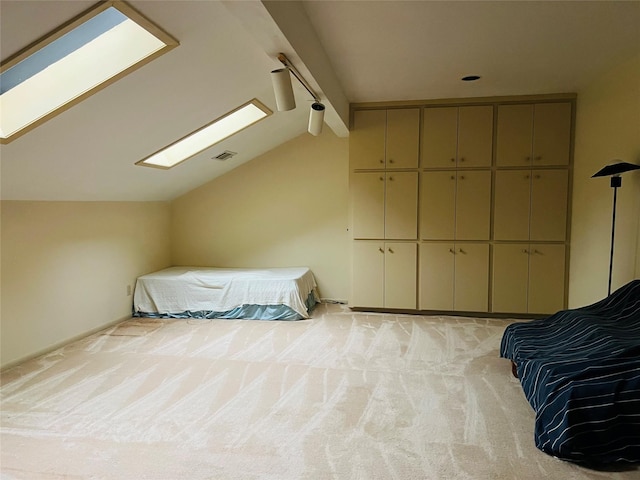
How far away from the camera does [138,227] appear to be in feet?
15.1

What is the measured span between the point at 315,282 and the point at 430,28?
3162 mm

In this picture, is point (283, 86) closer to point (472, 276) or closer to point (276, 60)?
point (276, 60)

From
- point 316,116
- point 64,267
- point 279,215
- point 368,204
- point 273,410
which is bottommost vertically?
point 273,410

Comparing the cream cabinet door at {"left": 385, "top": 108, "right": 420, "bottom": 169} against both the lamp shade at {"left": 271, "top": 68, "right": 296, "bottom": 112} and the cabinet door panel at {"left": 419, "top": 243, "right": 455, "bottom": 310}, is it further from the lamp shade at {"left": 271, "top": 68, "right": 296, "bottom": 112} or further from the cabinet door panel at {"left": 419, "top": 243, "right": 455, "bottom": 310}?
the lamp shade at {"left": 271, "top": 68, "right": 296, "bottom": 112}

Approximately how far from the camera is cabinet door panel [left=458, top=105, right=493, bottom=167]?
4.19 metres

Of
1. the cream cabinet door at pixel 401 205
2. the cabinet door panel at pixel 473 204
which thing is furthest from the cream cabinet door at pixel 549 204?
the cream cabinet door at pixel 401 205

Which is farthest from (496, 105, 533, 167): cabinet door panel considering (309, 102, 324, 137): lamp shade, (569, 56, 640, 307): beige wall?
(309, 102, 324, 137): lamp shade

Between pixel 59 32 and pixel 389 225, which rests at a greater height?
pixel 59 32

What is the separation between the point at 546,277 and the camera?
417 centimetres

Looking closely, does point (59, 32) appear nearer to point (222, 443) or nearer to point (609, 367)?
point (222, 443)

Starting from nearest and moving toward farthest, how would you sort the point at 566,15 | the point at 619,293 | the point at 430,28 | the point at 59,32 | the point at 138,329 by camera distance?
the point at 59,32 → the point at 566,15 → the point at 430,28 → the point at 619,293 → the point at 138,329

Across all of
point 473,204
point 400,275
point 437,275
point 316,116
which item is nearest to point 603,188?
point 473,204

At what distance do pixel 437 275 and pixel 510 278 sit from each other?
0.73 meters

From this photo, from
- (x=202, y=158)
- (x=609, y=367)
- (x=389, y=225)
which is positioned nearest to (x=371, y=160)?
(x=389, y=225)
